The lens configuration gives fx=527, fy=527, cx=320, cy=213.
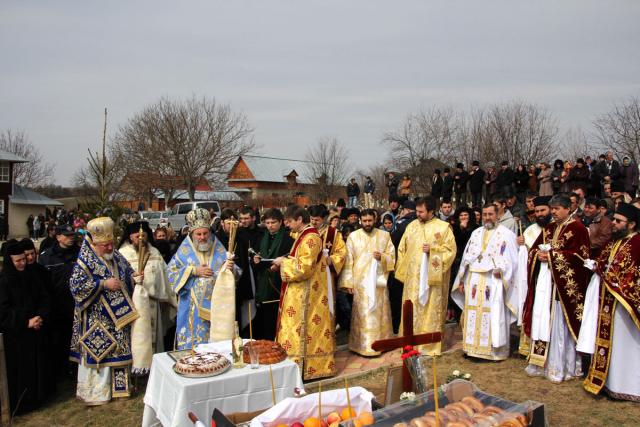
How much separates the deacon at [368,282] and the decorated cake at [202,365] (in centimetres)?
330

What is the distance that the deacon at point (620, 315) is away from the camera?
5.35 metres

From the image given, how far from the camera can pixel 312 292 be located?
6363 millimetres

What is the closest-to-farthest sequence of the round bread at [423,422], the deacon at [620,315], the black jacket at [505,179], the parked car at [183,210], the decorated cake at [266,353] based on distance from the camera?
the round bread at [423,422] → the decorated cake at [266,353] → the deacon at [620,315] → the black jacket at [505,179] → the parked car at [183,210]

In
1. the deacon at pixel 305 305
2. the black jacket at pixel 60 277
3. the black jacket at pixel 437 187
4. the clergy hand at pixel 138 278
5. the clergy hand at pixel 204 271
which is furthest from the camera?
the black jacket at pixel 437 187

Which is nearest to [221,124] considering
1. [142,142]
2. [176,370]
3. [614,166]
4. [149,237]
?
[142,142]

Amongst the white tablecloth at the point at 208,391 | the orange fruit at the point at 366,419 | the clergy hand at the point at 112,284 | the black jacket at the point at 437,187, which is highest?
the black jacket at the point at 437,187

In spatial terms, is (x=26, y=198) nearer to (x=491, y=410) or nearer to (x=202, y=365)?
(x=202, y=365)

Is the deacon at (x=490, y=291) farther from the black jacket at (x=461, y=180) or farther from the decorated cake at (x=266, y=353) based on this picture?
the black jacket at (x=461, y=180)

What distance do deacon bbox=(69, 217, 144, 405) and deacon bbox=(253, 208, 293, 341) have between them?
1775 mm

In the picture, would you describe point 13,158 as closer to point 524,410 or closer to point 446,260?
point 446,260

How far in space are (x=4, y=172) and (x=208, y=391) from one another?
38.0 metres

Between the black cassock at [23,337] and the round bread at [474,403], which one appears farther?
the black cassock at [23,337]

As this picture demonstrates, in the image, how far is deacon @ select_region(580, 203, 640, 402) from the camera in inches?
211

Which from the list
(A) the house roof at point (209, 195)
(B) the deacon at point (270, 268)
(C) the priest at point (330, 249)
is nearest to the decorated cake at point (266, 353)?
(C) the priest at point (330, 249)
